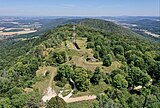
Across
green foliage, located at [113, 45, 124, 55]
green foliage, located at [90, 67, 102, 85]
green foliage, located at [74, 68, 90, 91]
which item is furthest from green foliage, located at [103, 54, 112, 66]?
green foliage, located at [74, 68, 90, 91]

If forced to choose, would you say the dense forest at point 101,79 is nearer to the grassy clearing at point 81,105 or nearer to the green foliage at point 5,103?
the green foliage at point 5,103

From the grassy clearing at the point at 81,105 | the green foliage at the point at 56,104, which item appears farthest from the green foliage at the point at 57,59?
the green foliage at the point at 56,104

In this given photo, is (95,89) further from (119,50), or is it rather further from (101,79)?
(119,50)

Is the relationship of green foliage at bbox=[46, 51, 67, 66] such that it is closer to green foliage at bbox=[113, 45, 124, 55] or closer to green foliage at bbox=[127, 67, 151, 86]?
green foliage at bbox=[127, 67, 151, 86]

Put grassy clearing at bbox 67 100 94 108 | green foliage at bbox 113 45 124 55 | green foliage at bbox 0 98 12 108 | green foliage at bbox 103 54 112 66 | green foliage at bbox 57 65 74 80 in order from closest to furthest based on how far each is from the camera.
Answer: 1. green foliage at bbox 0 98 12 108
2. grassy clearing at bbox 67 100 94 108
3. green foliage at bbox 57 65 74 80
4. green foliage at bbox 103 54 112 66
5. green foliage at bbox 113 45 124 55

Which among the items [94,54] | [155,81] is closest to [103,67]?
[94,54]

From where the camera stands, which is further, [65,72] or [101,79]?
[101,79]

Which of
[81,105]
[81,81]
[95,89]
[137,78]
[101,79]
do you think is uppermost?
[81,81]

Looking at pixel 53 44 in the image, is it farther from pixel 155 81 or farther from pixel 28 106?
pixel 28 106

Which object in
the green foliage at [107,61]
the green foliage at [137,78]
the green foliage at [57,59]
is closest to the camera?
the green foliage at [137,78]

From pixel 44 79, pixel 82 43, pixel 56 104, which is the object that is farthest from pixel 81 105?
pixel 82 43

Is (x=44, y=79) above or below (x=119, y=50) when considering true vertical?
below
